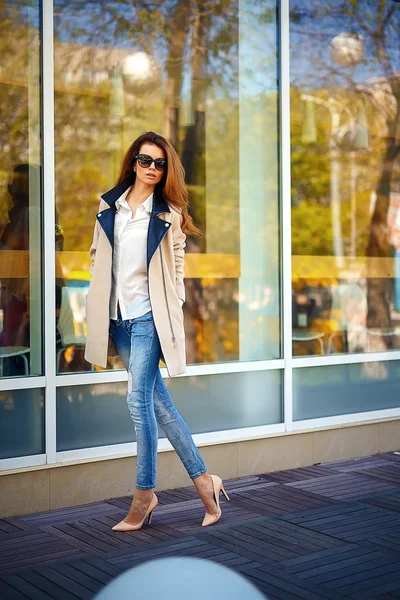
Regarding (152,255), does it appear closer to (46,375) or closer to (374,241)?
(46,375)

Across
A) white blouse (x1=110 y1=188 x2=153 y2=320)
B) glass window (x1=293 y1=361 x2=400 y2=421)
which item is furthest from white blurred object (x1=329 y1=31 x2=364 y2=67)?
white blouse (x1=110 y1=188 x2=153 y2=320)

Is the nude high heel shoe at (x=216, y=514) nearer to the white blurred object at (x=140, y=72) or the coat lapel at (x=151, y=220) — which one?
the coat lapel at (x=151, y=220)

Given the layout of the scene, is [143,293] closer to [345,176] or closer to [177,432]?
[177,432]

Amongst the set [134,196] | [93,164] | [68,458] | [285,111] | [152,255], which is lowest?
[68,458]

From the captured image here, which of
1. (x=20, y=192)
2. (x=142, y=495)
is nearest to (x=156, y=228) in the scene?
(x=20, y=192)

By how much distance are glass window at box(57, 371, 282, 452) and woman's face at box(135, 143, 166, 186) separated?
135cm

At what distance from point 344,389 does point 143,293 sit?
2409mm

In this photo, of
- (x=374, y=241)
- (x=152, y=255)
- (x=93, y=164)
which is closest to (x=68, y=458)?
(x=152, y=255)

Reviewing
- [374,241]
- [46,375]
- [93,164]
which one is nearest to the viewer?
[46,375]

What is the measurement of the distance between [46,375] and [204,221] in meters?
1.60

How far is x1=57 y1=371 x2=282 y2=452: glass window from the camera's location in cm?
484

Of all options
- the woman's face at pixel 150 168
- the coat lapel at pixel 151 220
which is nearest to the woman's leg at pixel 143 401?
the coat lapel at pixel 151 220

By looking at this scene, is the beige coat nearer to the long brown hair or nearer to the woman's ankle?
the long brown hair

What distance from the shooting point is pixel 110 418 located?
16.4 ft
